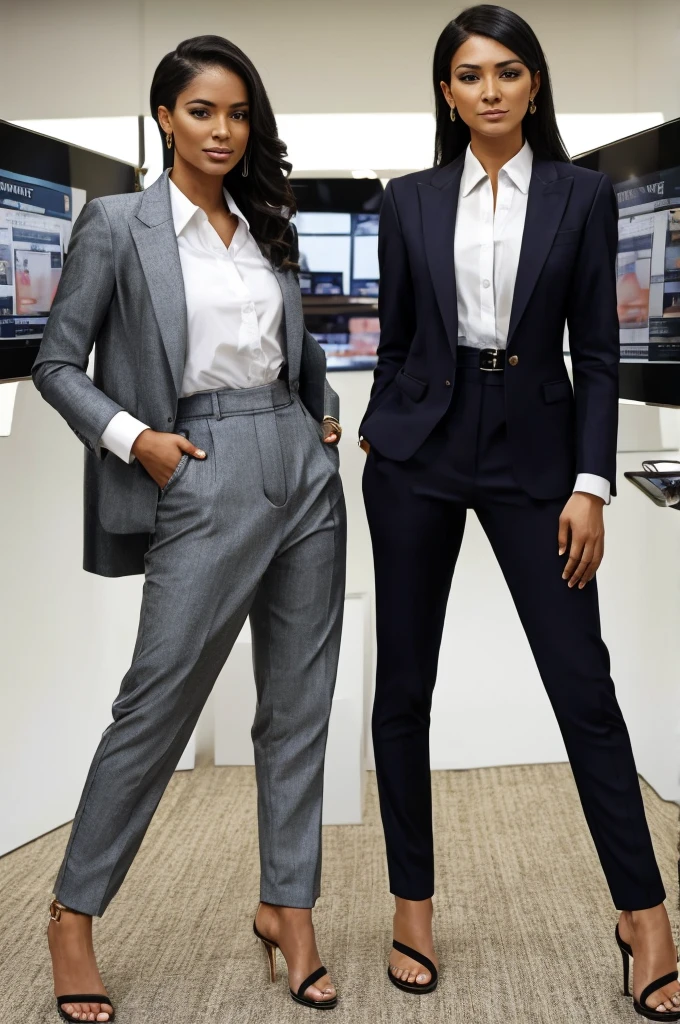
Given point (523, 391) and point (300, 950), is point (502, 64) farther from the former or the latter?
point (300, 950)

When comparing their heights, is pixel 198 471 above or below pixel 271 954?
above

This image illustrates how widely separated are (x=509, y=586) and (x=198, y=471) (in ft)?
2.25

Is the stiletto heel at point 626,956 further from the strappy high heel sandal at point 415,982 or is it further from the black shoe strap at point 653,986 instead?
the strappy high heel sandal at point 415,982

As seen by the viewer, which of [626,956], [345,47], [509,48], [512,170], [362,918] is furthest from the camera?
[345,47]

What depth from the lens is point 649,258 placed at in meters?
2.95

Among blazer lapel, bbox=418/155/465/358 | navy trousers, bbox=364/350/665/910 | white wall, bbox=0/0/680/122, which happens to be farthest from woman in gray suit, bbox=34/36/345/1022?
white wall, bbox=0/0/680/122

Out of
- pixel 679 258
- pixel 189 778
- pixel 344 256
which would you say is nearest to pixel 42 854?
pixel 189 778

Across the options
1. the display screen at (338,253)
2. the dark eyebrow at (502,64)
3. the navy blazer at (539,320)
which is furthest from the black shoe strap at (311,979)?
the display screen at (338,253)

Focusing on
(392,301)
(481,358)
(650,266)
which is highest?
(650,266)

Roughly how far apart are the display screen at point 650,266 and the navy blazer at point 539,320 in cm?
59

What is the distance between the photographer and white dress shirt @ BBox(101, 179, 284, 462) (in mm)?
2250

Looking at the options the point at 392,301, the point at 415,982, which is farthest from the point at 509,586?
the point at 415,982

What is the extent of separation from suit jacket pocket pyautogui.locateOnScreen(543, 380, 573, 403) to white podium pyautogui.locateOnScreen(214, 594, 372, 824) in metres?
1.45

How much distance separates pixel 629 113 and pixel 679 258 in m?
1.18
